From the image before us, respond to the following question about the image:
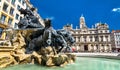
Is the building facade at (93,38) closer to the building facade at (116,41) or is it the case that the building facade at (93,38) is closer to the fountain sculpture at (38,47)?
the building facade at (116,41)

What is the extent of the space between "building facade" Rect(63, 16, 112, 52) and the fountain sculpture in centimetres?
6048

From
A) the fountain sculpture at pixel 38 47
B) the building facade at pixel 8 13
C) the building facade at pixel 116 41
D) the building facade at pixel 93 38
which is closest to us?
the fountain sculpture at pixel 38 47

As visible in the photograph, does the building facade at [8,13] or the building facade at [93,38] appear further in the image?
the building facade at [93,38]

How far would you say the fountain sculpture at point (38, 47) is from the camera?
837cm

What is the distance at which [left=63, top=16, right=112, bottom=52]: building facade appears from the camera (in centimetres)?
7025

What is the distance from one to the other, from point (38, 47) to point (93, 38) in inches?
2560

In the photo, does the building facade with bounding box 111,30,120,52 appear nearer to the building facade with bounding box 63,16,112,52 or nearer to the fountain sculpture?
the building facade with bounding box 63,16,112,52

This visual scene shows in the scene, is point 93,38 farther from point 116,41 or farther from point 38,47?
point 38,47

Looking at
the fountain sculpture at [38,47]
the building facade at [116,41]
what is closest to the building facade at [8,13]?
the fountain sculpture at [38,47]

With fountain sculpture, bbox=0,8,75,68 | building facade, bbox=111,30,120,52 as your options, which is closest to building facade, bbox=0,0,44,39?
fountain sculpture, bbox=0,8,75,68

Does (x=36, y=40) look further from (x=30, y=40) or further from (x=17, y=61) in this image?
(x=17, y=61)

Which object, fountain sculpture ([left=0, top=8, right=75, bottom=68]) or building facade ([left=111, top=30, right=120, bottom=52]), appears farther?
building facade ([left=111, top=30, right=120, bottom=52])

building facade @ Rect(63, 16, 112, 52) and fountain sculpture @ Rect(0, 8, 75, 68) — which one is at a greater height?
building facade @ Rect(63, 16, 112, 52)

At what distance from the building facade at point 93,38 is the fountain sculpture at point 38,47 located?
6048cm
